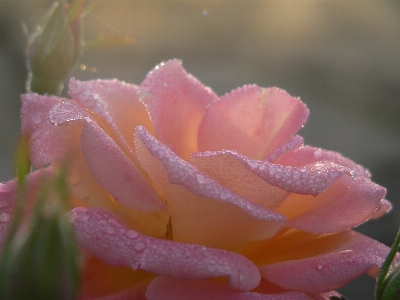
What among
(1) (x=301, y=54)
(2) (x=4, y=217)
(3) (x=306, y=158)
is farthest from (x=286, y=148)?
(1) (x=301, y=54)

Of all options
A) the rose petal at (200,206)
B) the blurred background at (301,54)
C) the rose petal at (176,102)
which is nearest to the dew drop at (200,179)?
the rose petal at (200,206)

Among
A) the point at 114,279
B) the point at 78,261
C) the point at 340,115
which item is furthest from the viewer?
the point at 340,115

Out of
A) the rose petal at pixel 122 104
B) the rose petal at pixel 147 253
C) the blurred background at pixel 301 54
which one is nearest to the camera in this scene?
the rose petal at pixel 147 253

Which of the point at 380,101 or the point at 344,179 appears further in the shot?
the point at 380,101

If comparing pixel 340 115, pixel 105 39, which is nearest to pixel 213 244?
pixel 105 39

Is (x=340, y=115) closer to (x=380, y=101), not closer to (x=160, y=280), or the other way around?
(x=380, y=101)

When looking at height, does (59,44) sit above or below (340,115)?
above

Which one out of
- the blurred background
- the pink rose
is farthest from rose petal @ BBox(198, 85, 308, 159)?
the blurred background

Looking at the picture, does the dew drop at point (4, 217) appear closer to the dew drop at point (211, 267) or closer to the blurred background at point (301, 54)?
the dew drop at point (211, 267)
